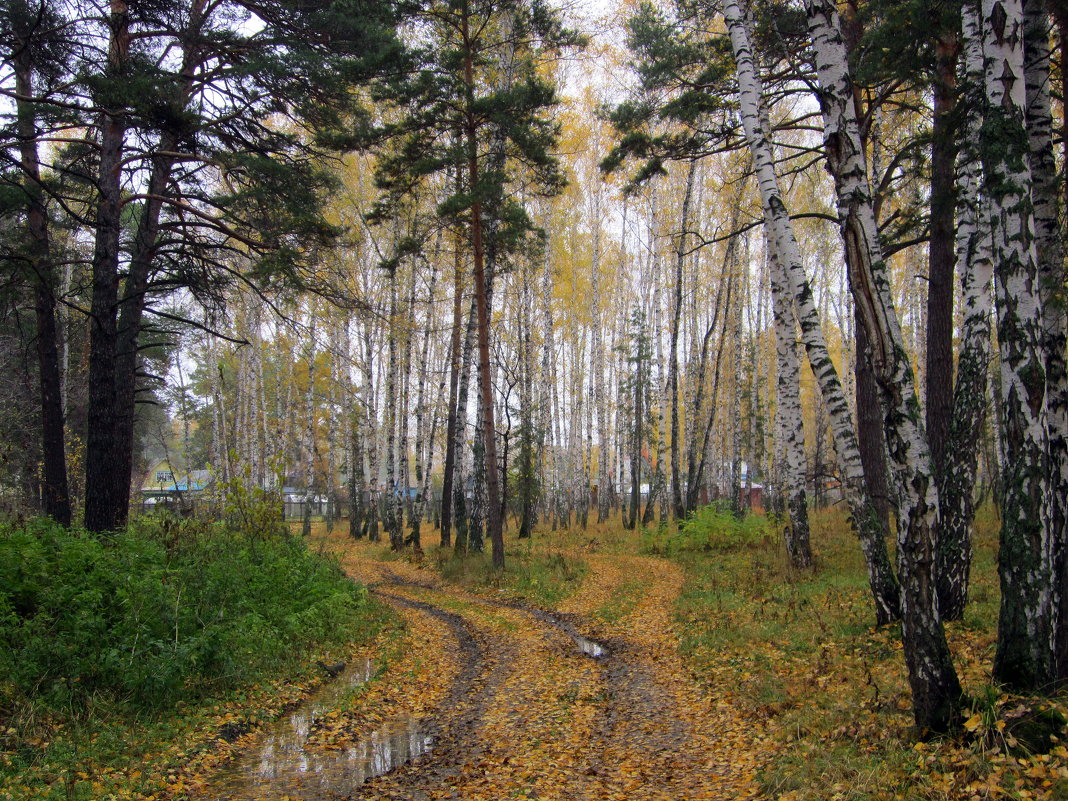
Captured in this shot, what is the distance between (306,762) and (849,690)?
484cm

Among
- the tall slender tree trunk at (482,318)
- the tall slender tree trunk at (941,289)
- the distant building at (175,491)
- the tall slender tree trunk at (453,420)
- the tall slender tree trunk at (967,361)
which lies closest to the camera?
the tall slender tree trunk at (967,361)

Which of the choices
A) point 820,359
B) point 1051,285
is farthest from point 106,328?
point 1051,285

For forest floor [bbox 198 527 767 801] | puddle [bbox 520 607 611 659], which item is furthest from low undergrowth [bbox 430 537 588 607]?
forest floor [bbox 198 527 767 801]

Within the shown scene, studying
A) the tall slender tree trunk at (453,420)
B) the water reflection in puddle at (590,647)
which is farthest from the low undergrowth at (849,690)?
the tall slender tree trunk at (453,420)

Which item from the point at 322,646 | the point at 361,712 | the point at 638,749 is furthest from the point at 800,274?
the point at 322,646

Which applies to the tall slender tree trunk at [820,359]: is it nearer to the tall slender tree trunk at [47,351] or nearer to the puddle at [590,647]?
the puddle at [590,647]

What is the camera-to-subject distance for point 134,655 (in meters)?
5.94

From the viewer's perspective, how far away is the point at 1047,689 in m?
4.13

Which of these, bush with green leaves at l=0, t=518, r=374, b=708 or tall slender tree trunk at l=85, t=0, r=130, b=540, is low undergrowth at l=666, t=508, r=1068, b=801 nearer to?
bush with green leaves at l=0, t=518, r=374, b=708

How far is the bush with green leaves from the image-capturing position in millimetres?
5762

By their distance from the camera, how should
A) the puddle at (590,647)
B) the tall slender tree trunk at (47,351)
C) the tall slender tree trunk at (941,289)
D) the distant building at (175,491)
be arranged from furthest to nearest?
the distant building at (175,491)
the tall slender tree trunk at (47,351)
the tall slender tree trunk at (941,289)
the puddle at (590,647)

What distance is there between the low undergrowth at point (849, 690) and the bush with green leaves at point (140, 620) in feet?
17.2

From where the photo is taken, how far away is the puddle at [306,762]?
15.7 ft

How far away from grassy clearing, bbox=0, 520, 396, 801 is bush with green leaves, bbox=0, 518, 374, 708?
0.05 ft
